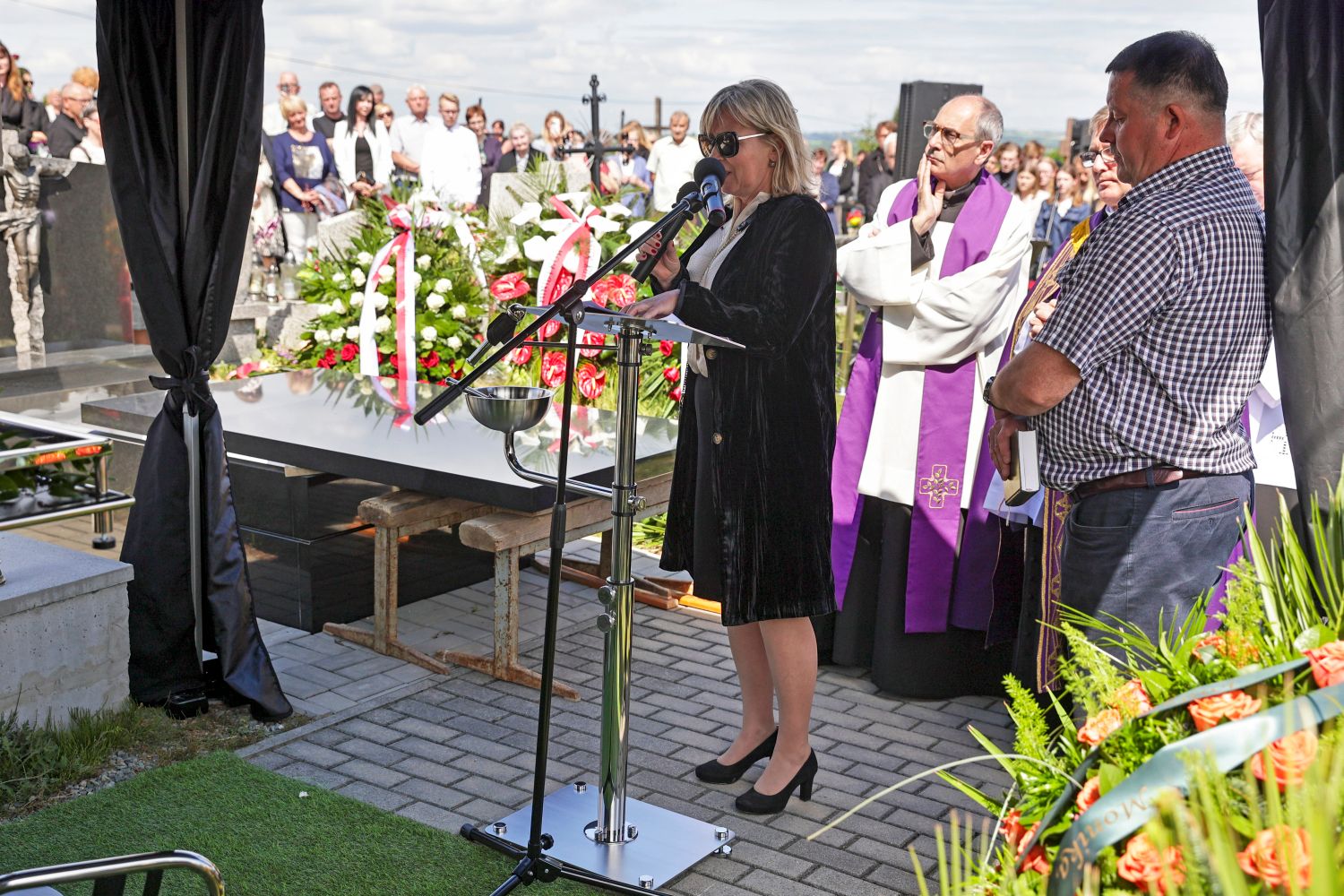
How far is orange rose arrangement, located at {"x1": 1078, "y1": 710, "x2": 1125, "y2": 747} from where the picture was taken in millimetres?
1571

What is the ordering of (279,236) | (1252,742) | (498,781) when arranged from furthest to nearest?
(279,236), (498,781), (1252,742)

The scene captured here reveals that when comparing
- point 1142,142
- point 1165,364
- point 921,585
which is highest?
point 1142,142

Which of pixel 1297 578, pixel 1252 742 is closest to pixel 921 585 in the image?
pixel 1297 578

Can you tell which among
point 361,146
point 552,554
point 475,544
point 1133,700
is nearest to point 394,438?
point 475,544

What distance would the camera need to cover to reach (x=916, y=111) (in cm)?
626

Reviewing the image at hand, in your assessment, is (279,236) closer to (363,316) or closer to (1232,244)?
(363,316)

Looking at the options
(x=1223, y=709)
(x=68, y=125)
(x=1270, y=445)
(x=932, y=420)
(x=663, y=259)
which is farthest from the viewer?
(x=68, y=125)

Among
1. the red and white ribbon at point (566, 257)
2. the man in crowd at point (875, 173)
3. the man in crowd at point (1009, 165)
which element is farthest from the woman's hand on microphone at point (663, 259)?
the man in crowd at point (875, 173)

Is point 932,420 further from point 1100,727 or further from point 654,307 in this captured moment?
point 1100,727

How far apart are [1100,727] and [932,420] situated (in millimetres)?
3252

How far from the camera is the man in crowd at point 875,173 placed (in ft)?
60.5

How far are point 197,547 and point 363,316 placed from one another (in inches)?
124

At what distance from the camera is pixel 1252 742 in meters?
1.33

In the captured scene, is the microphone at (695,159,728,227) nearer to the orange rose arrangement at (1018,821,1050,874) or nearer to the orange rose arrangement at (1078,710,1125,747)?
the orange rose arrangement at (1078,710,1125,747)
